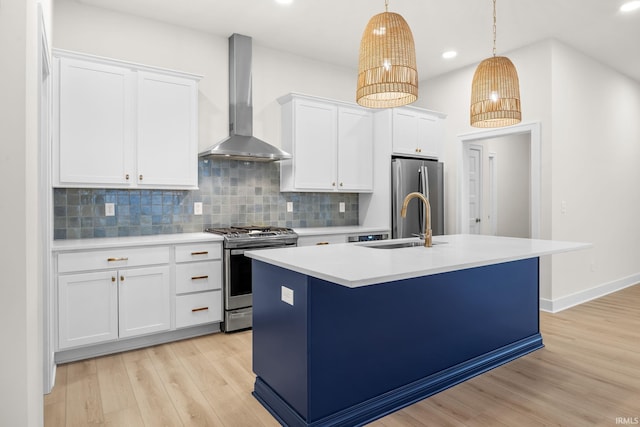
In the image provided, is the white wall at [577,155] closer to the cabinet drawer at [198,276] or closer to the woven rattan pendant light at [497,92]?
the woven rattan pendant light at [497,92]

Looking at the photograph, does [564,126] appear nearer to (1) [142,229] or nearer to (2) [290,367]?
(2) [290,367]

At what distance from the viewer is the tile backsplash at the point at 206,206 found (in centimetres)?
340

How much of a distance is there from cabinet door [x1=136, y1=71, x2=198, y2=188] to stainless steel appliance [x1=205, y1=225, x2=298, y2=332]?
68 cm

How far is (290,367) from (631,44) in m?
5.11

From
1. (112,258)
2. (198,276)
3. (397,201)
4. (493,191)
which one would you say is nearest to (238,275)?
(198,276)

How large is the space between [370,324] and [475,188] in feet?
15.9

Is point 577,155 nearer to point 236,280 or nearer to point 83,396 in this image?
point 236,280

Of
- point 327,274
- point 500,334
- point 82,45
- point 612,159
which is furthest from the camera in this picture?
point 612,159

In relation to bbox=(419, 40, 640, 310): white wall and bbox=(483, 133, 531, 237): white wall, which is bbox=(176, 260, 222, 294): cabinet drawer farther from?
bbox=(483, 133, 531, 237): white wall

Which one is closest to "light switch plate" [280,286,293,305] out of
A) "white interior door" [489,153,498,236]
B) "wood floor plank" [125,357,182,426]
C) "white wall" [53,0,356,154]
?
"wood floor plank" [125,357,182,426]

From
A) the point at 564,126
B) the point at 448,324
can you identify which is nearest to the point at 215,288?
the point at 448,324

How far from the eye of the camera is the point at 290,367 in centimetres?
209

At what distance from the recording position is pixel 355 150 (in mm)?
4742

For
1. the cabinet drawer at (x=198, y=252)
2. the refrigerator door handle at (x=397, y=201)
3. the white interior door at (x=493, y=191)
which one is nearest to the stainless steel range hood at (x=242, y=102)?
the cabinet drawer at (x=198, y=252)
